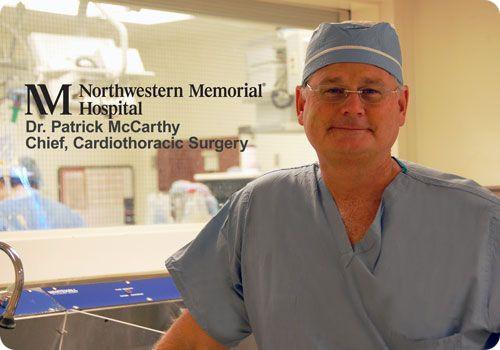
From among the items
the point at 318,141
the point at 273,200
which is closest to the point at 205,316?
the point at 273,200

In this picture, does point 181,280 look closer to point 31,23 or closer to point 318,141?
point 318,141

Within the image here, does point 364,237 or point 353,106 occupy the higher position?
point 353,106

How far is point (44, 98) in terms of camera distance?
2119 mm

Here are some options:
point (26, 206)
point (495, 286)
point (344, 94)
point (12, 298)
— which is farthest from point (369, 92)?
point (26, 206)

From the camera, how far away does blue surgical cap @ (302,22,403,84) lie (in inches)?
47.8

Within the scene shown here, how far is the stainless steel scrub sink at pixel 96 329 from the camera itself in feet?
5.65

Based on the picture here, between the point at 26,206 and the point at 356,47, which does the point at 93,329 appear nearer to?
the point at 26,206

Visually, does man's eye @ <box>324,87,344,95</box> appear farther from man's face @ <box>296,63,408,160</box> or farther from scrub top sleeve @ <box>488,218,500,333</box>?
scrub top sleeve @ <box>488,218,500,333</box>

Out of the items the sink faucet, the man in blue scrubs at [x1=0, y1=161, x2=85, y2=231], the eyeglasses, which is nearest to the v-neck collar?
the eyeglasses

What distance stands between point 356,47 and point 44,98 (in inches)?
45.1

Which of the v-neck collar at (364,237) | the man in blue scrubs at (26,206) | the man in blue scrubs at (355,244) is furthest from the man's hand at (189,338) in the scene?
the man in blue scrubs at (26,206)

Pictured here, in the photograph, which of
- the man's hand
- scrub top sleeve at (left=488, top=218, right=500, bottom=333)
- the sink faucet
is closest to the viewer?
scrub top sleeve at (left=488, top=218, right=500, bottom=333)

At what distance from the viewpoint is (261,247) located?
51.1 inches

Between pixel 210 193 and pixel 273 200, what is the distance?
3.49ft
